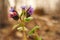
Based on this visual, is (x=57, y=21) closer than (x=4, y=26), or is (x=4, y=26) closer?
(x=4, y=26)

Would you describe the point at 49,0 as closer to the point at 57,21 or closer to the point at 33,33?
the point at 57,21

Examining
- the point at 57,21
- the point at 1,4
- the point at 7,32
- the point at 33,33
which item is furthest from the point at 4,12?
the point at 33,33

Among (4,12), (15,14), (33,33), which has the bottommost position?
(4,12)

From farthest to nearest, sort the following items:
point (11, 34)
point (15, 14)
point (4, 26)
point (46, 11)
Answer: point (46, 11), point (4, 26), point (11, 34), point (15, 14)

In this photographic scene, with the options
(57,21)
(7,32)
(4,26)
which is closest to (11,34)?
(7,32)

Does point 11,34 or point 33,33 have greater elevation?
point 33,33

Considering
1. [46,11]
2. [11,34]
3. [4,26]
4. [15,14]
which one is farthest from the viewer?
[46,11]

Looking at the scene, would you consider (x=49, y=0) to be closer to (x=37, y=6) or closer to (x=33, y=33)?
(x=37, y=6)

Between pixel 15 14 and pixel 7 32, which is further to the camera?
pixel 7 32

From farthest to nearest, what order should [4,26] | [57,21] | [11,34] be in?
1. [57,21]
2. [4,26]
3. [11,34]
